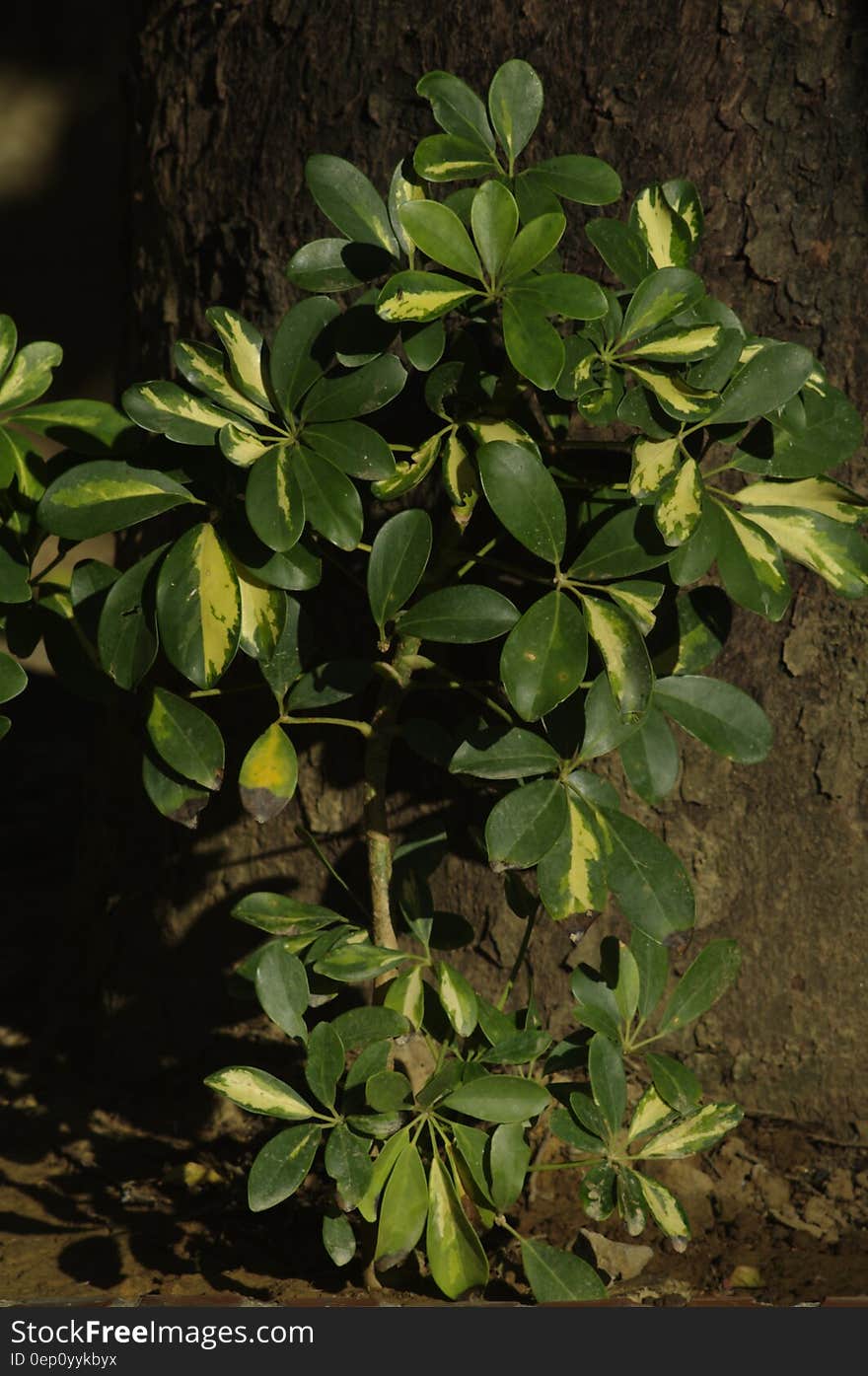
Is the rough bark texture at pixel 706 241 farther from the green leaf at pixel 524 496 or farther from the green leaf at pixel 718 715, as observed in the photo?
the green leaf at pixel 524 496

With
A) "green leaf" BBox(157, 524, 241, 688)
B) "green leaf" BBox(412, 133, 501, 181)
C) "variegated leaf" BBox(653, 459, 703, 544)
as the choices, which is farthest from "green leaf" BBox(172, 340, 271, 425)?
"variegated leaf" BBox(653, 459, 703, 544)

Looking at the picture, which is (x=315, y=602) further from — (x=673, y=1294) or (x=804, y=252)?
(x=673, y=1294)

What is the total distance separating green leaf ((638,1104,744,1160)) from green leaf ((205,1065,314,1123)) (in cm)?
33

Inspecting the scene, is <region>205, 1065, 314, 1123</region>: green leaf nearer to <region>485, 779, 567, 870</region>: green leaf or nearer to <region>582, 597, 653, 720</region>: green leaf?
<region>485, 779, 567, 870</region>: green leaf

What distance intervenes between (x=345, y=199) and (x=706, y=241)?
1.30 ft

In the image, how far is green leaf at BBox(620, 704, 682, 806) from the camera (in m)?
1.20

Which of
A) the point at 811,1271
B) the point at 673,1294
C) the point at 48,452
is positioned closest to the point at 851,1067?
the point at 811,1271

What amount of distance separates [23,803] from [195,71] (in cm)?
148

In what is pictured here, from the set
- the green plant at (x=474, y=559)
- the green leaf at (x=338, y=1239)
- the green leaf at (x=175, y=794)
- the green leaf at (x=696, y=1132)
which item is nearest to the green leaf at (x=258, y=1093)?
the green plant at (x=474, y=559)

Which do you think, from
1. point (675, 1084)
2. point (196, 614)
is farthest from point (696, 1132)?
point (196, 614)

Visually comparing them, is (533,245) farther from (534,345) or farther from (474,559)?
(474,559)

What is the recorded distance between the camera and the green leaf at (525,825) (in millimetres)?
1063

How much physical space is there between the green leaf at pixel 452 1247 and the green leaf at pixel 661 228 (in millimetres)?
810

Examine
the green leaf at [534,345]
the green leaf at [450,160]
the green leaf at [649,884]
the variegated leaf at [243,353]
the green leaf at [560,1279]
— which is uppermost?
the green leaf at [450,160]
